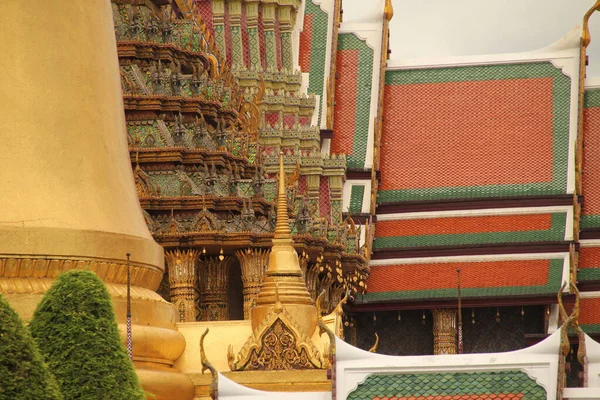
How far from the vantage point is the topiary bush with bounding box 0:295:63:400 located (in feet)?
43.5

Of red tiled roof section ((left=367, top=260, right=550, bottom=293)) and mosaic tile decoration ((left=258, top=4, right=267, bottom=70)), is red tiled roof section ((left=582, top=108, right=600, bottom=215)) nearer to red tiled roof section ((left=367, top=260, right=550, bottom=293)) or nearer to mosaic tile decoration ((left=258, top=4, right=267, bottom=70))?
red tiled roof section ((left=367, top=260, right=550, bottom=293))

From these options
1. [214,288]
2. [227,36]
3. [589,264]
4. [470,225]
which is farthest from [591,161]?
[214,288]

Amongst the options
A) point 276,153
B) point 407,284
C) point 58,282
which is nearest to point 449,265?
point 407,284

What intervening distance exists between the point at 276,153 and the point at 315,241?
6.45m

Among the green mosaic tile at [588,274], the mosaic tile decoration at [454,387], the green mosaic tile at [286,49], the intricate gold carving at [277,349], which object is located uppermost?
the green mosaic tile at [286,49]

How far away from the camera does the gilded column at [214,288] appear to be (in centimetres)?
2980

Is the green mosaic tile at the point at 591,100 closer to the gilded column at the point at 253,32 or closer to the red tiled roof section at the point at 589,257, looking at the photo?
the red tiled roof section at the point at 589,257

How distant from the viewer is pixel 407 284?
145 feet

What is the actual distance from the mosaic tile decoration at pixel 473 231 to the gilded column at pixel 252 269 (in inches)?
620

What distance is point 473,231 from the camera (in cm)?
4547

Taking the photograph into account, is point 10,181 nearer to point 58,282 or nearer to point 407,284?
point 58,282

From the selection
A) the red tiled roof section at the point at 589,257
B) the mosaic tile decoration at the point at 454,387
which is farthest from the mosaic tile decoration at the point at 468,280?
the mosaic tile decoration at the point at 454,387

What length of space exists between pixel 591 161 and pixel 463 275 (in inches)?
198

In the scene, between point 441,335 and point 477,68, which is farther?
point 477,68
